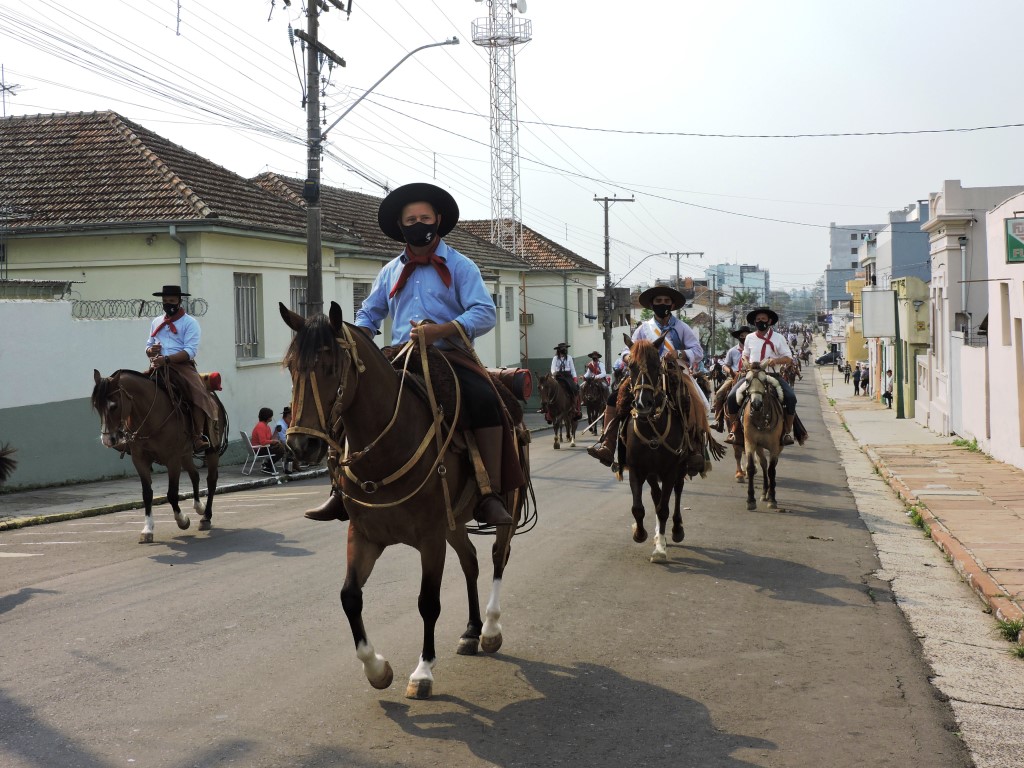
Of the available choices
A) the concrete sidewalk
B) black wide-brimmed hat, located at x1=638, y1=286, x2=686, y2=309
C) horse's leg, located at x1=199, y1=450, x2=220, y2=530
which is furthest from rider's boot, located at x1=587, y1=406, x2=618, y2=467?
horse's leg, located at x1=199, y1=450, x2=220, y2=530

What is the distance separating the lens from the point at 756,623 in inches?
314

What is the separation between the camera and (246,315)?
2325 cm

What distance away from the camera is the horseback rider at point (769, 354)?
14.6 meters

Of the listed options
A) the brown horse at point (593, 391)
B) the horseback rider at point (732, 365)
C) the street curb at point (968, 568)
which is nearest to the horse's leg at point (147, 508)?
the street curb at point (968, 568)

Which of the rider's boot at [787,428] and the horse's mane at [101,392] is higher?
the horse's mane at [101,392]

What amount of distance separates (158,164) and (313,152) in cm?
476

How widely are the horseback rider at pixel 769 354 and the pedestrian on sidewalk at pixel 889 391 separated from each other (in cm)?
2813

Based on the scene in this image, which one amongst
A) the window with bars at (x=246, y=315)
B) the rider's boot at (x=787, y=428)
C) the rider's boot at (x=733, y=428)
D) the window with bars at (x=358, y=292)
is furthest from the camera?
the window with bars at (x=358, y=292)

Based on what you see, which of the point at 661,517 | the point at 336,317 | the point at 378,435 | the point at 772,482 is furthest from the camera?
the point at 772,482

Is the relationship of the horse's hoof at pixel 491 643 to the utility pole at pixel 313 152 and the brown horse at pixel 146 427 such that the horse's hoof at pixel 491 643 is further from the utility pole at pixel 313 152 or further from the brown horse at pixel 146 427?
the utility pole at pixel 313 152

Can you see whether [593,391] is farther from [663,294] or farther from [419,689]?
[419,689]

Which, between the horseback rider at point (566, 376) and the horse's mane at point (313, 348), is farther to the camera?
the horseback rider at point (566, 376)

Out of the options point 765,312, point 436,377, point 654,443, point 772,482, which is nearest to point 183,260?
point 765,312

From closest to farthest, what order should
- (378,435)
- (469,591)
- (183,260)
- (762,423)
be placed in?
(378,435) → (469,591) → (762,423) → (183,260)
